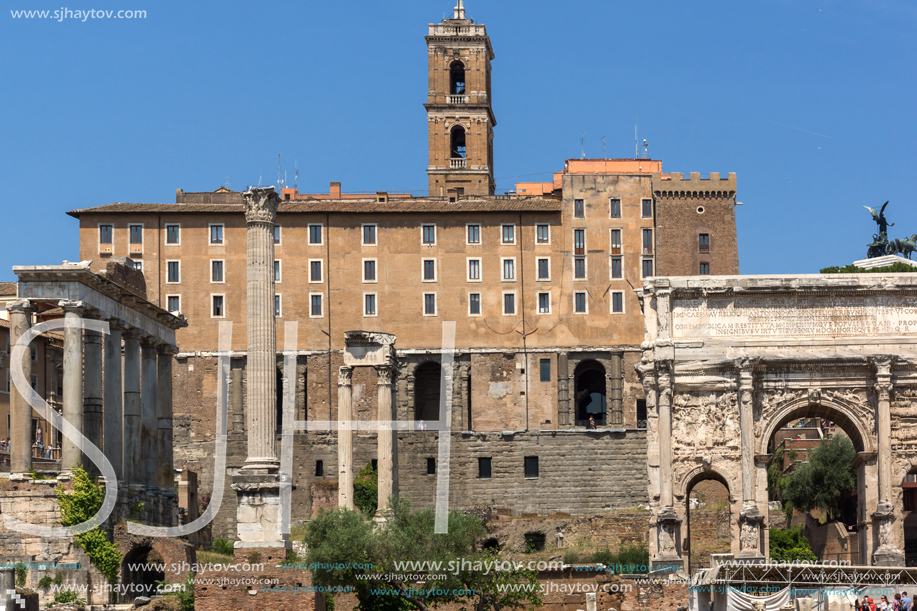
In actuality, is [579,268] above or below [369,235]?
below

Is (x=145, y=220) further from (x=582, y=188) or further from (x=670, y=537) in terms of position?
(x=670, y=537)

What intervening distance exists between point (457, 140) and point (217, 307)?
2082cm

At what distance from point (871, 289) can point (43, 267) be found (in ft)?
85.2

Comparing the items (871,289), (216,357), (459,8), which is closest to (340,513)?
(871,289)

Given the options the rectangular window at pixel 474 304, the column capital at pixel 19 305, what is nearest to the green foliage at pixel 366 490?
the rectangular window at pixel 474 304

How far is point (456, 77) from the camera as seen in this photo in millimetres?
86188

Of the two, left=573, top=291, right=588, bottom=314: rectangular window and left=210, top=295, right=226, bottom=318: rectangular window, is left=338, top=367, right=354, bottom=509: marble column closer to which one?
left=210, top=295, right=226, bottom=318: rectangular window

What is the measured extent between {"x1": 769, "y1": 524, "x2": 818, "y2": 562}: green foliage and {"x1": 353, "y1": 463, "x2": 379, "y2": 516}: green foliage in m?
17.1

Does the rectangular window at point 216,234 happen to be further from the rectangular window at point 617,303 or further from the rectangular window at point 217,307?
the rectangular window at point 617,303

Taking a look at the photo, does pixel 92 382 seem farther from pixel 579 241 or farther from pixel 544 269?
pixel 579 241

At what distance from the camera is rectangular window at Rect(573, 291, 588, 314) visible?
71750mm

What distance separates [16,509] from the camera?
42281 millimetres

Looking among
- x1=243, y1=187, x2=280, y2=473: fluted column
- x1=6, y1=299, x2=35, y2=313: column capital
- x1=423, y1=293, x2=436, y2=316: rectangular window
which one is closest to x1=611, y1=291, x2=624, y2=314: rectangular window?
x1=423, y1=293, x2=436, y2=316: rectangular window

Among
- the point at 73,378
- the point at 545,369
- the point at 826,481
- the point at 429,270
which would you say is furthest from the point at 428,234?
the point at 73,378
